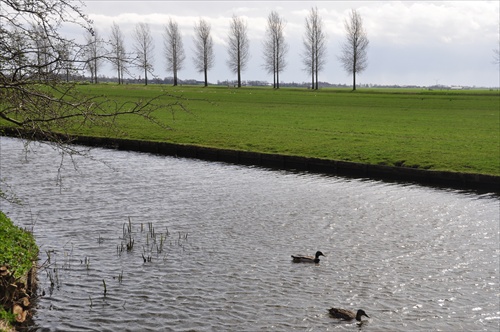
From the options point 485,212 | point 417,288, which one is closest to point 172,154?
point 485,212

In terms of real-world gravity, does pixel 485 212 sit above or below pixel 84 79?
below

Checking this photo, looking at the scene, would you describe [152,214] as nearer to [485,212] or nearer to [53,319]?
[53,319]

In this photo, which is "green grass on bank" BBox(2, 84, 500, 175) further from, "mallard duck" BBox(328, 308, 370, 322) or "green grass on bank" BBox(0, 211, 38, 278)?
"mallard duck" BBox(328, 308, 370, 322)

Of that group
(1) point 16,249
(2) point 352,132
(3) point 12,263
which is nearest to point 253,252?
(1) point 16,249

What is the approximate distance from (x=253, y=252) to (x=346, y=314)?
4426 mm

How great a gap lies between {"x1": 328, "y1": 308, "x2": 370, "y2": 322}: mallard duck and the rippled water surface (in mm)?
166

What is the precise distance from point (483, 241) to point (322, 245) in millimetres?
4792

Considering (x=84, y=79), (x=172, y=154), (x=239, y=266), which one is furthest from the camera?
(x=172, y=154)

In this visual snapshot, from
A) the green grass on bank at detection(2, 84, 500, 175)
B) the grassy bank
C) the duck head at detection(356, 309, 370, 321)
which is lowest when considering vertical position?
the duck head at detection(356, 309, 370, 321)

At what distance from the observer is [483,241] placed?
1753cm

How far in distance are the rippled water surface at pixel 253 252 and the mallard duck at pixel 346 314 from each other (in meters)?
0.17

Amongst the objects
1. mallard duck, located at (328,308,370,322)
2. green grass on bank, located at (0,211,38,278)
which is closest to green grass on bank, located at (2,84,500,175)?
green grass on bank, located at (0,211,38,278)

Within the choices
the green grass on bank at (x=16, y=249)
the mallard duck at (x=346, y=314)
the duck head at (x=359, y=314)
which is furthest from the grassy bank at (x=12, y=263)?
the duck head at (x=359, y=314)

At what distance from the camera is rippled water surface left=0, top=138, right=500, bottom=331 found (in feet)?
39.1
